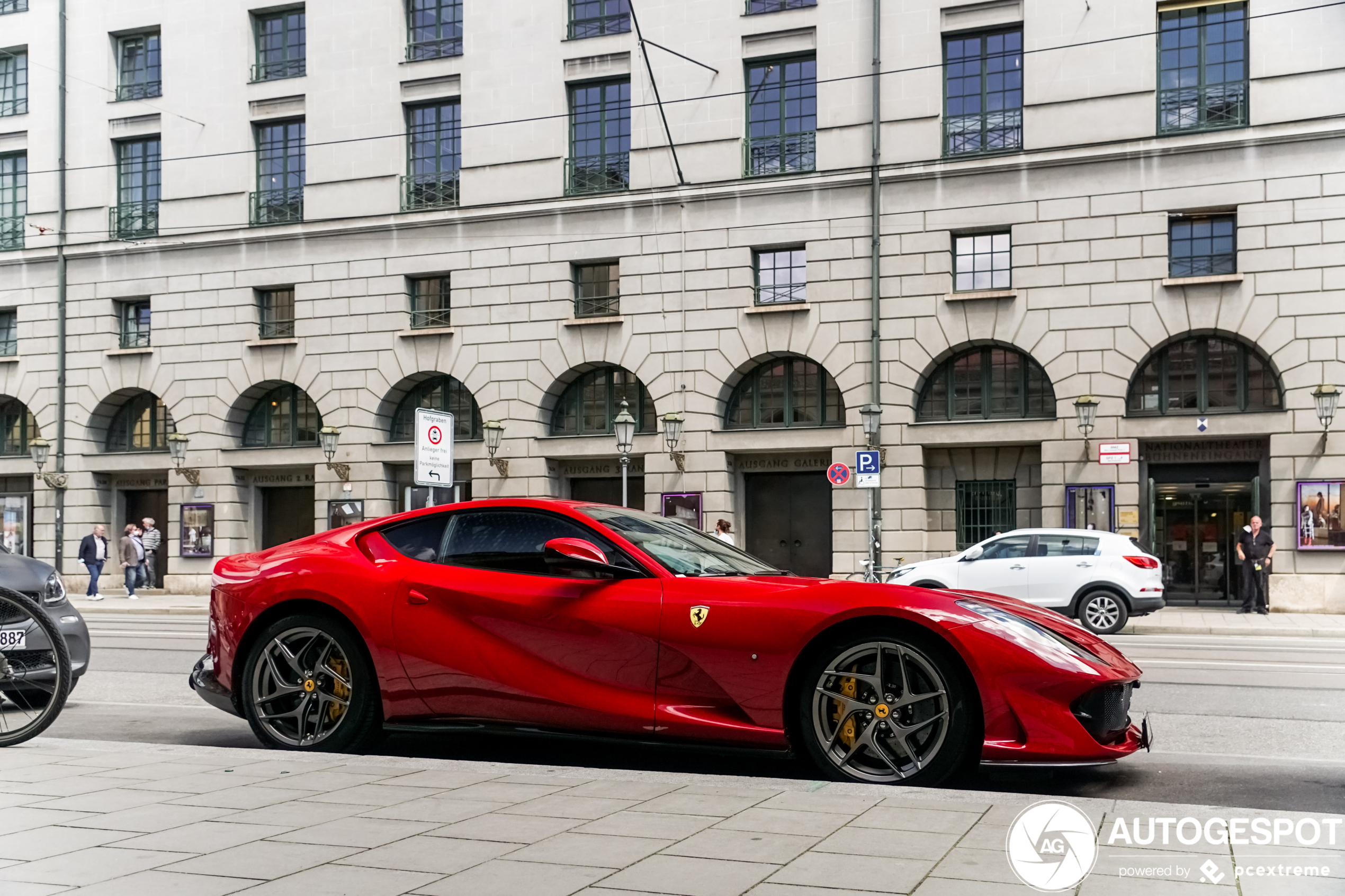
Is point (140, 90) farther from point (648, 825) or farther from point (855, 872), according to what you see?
point (855, 872)

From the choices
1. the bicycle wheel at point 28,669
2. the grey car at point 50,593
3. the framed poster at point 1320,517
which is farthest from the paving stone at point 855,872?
the framed poster at point 1320,517

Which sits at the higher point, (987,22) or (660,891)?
(987,22)

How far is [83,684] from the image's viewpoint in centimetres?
1203

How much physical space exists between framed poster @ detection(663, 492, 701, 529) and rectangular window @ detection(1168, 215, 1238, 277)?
34.2 ft

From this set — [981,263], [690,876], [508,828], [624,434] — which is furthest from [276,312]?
[690,876]

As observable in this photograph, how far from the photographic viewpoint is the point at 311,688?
Answer: 7.03 meters

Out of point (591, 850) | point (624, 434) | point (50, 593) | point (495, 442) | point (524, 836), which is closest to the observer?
point (591, 850)

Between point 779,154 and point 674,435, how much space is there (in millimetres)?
6425

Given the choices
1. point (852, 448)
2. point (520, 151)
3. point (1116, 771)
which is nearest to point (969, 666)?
point (1116, 771)

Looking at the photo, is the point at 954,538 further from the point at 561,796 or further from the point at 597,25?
the point at 561,796

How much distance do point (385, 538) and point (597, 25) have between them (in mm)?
24481

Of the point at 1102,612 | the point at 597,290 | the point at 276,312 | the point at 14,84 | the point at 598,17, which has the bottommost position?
the point at 1102,612

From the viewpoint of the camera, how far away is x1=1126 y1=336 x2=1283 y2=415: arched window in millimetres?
24484

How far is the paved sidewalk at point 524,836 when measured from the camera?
3951 mm
